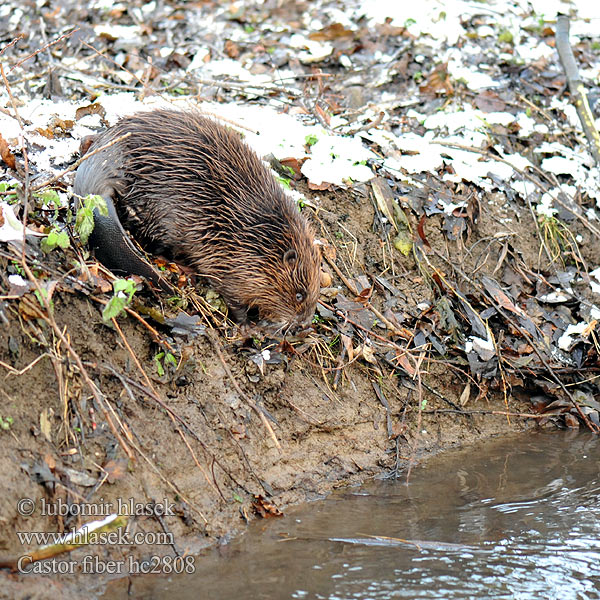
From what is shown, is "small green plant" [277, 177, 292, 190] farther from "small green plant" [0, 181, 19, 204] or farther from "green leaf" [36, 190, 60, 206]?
"small green plant" [0, 181, 19, 204]

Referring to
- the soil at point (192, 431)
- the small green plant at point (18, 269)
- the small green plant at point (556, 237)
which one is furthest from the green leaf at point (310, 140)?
the small green plant at point (18, 269)

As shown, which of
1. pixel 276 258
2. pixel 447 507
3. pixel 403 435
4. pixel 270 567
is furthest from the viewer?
pixel 403 435

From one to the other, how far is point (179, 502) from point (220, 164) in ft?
5.75

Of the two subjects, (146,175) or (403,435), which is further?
(403,435)

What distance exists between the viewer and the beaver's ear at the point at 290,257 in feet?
13.3

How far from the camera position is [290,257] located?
4.11m

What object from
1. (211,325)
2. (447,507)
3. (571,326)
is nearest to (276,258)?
(211,325)

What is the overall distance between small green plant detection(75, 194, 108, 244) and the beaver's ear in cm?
97

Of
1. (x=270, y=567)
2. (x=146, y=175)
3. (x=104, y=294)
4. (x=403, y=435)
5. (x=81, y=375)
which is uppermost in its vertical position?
(x=146, y=175)

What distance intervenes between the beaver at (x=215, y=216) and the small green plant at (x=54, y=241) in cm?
55

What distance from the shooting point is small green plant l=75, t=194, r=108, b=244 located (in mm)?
3504

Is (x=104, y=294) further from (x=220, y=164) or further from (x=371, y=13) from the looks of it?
(x=371, y=13)

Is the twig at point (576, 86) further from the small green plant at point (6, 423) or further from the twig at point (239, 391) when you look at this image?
the small green plant at point (6, 423)

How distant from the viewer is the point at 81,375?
3.40 metres
